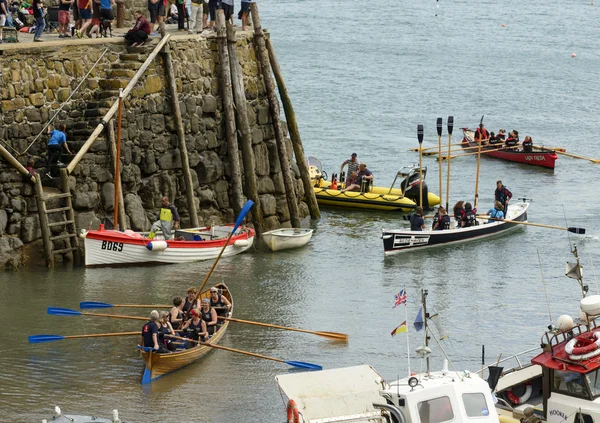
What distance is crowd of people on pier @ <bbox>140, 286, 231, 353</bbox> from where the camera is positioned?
2098 centimetres

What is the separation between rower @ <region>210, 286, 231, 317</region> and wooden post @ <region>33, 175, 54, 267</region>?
201 inches

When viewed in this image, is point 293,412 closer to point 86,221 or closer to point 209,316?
point 209,316

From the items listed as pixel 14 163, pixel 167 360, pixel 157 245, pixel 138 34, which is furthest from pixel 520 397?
pixel 138 34

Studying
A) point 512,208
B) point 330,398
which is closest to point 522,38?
point 512,208

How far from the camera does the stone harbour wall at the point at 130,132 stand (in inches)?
1067

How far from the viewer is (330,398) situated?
668 inches

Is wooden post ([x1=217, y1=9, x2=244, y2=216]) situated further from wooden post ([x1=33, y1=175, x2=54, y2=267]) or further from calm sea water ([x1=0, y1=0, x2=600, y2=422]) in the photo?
wooden post ([x1=33, y1=175, x2=54, y2=267])

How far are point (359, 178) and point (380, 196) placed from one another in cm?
116

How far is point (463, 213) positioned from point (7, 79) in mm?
13134

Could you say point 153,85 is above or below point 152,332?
above

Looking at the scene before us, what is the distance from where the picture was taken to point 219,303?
941 inches

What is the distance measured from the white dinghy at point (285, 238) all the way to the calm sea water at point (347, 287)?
1.05 ft

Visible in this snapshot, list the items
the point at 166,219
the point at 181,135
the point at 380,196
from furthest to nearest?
the point at 380,196, the point at 181,135, the point at 166,219

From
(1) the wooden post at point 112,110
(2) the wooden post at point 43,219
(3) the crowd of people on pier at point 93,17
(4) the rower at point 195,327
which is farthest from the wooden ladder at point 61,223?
(4) the rower at point 195,327
